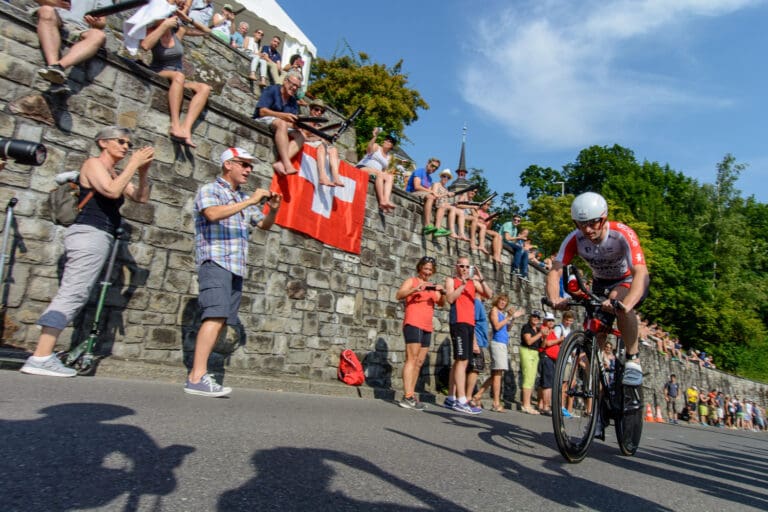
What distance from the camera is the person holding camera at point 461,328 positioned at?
8.26m

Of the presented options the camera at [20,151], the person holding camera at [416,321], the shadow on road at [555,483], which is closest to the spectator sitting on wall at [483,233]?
the person holding camera at [416,321]

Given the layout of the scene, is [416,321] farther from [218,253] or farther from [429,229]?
[429,229]

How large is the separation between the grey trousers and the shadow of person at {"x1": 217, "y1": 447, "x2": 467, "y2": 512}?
2.79m

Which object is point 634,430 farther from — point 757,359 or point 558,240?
point 757,359

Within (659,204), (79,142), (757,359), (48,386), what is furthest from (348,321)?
(757,359)

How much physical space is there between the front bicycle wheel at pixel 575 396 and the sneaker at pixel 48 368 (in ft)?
13.9

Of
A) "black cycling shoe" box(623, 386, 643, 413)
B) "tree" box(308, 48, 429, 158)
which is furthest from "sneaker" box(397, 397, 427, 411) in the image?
"tree" box(308, 48, 429, 158)

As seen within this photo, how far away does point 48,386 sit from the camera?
165 inches

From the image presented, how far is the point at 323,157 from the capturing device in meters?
9.52

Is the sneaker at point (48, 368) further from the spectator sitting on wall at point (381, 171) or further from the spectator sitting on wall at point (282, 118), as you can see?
the spectator sitting on wall at point (381, 171)

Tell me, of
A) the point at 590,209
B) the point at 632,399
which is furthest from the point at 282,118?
the point at 632,399

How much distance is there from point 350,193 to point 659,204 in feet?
136

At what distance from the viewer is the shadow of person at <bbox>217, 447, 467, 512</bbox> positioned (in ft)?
7.46

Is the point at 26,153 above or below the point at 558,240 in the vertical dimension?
below
